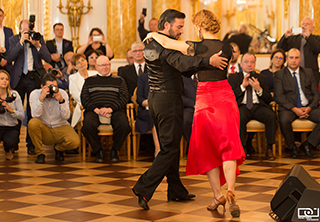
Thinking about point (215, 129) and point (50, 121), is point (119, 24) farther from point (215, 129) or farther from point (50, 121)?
point (215, 129)

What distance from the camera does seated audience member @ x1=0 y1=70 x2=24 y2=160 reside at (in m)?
5.86

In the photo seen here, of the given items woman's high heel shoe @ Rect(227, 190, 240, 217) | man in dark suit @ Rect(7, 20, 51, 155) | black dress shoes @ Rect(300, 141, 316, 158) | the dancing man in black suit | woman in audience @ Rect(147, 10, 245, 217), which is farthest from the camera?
man in dark suit @ Rect(7, 20, 51, 155)

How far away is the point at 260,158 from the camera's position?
6.13 m

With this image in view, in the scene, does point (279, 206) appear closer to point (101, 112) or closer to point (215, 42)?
point (215, 42)

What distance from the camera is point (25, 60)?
6.61 metres

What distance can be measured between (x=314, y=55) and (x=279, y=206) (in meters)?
4.82

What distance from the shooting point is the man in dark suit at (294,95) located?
6230 mm

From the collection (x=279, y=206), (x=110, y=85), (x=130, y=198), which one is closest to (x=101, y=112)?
(x=110, y=85)

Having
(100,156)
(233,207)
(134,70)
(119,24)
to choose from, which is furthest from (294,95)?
(119,24)

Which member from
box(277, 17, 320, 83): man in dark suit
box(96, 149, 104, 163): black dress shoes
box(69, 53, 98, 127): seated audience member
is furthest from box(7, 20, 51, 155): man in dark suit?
box(277, 17, 320, 83): man in dark suit

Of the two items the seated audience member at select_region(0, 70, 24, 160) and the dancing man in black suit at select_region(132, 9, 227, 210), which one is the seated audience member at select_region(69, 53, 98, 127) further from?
the dancing man in black suit at select_region(132, 9, 227, 210)

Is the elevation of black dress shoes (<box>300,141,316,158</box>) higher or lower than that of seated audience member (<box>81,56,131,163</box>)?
lower

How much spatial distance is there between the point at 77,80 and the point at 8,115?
104cm

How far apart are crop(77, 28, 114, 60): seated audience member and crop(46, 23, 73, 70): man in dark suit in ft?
0.85
